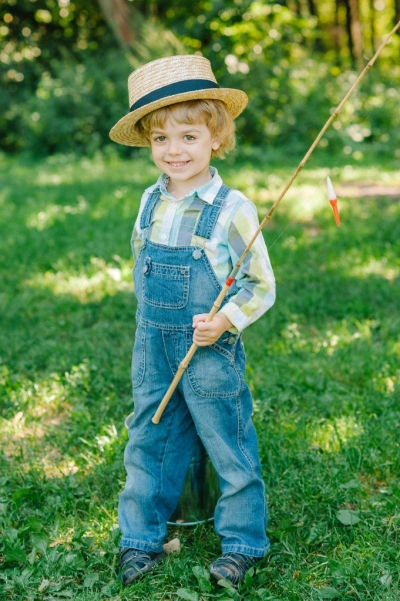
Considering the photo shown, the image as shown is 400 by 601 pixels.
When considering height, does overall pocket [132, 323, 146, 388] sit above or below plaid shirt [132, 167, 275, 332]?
below

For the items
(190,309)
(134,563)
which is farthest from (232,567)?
(190,309)

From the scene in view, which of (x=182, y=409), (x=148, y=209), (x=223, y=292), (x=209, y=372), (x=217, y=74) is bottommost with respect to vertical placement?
(x=217, y=74)

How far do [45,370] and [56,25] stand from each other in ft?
51.6

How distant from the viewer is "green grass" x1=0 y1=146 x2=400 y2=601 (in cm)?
255

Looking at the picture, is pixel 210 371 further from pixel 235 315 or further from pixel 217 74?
pixel 217 74

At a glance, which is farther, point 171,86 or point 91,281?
point 91,281

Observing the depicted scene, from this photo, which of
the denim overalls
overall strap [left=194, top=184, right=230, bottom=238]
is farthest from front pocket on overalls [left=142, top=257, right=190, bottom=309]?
overall strap [left=194, top=184, right=230, bottom=238]

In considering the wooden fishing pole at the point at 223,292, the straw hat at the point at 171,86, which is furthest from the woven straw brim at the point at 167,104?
the wooden fishing pole at the point at 223,292

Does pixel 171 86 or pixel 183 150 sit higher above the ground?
pixel 171 86

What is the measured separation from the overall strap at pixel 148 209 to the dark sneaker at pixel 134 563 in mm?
1144

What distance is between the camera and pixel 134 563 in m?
2.56

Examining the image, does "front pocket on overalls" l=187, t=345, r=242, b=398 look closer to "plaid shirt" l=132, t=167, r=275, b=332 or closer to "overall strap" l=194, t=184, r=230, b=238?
"plaid shirt" l=132, t=167, r=275, b=332

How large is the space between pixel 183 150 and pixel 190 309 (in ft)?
1.70

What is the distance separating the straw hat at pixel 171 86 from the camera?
7.64 ft
